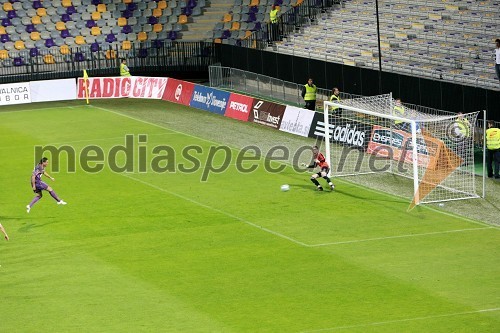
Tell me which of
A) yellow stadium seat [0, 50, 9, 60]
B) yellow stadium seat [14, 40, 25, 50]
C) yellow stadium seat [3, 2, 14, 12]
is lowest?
yellow stadium seat [0, 50, 9, 60]

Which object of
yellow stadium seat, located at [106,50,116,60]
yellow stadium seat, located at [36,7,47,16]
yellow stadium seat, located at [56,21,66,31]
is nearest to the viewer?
yellow stadium seat, located at [106,50,116,60]

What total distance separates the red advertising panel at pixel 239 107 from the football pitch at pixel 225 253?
5233mm

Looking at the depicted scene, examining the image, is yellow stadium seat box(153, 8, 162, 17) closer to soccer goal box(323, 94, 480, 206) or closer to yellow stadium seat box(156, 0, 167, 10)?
yellow stadium seat box(156, 0, 167, 10)

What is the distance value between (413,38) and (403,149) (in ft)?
54.2

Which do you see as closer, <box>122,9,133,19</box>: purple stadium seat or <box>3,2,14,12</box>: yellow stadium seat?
<box>3,2,14,12</box>: yellow stadium seat

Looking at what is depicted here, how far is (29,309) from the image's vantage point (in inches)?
918

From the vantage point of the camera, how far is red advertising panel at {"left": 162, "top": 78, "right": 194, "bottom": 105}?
5266 centimetres

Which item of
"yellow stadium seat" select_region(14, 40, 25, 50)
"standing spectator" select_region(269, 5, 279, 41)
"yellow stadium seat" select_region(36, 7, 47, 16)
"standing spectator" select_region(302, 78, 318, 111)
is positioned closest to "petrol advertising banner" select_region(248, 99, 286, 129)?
"standing spectator" select_region(302, 78, 318, 111)

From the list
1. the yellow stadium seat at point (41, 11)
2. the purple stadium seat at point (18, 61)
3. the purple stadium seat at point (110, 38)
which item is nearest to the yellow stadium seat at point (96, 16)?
the purple stadium seat at point (110, 38)

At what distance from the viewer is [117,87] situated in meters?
56.0

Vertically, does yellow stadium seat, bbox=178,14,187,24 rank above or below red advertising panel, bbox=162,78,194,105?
above

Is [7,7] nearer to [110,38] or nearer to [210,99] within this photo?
[110,38]

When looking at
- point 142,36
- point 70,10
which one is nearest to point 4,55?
point 70,10

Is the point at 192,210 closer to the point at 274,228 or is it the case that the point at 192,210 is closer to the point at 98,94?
the point at 274,228
